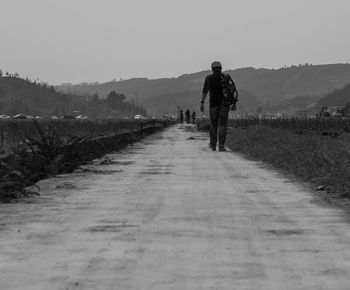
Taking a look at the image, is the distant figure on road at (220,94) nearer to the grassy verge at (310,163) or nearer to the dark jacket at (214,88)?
the dark jacket at (214,88)

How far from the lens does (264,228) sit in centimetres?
544

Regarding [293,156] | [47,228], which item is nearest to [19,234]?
[47,228]

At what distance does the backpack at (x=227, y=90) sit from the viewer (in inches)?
623

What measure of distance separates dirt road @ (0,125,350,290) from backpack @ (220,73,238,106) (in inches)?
294

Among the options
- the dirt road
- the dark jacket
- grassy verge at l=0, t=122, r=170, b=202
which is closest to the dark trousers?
the dark jacket

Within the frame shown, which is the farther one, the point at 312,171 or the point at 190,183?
the point at 312,171

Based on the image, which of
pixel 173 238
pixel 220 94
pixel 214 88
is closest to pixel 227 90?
pixel 220 94

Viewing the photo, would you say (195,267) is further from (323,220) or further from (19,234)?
(323,220)

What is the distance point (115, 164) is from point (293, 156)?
3.38 metres

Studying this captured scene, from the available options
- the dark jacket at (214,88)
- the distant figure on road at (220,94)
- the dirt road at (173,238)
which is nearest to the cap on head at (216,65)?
the distant figure on road at (220,94)

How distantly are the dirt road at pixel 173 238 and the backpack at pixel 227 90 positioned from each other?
7462 millimetres

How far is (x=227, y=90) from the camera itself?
51.9 ft

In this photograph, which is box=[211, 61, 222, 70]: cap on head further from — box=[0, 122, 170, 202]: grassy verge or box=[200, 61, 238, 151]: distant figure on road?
box=[0, 122, 170, 202]: grassy verge

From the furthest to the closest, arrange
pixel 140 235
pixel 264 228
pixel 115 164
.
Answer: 1. pixel 115 164
2. pixel 264 228
3. pixel 140 235
